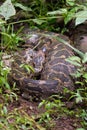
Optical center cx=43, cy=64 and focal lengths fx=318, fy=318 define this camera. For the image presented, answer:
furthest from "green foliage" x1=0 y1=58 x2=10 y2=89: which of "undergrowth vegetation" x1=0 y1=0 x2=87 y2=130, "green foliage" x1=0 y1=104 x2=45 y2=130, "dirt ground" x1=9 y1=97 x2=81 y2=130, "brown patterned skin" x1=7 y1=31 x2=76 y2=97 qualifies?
"brown patterned skin" x1=7 y1=31 x2=76 y2=97

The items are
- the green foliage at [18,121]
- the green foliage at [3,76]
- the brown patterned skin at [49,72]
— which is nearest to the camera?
the green foliage at [18,121]

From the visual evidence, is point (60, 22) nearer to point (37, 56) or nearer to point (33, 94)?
point (37, 56)

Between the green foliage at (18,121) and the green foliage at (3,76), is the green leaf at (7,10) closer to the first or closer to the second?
the green foliage at (18,121)

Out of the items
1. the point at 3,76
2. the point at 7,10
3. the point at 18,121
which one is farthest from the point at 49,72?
the point at 7,10

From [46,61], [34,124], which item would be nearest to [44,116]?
[34,124]

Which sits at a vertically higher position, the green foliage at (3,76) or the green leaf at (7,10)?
the green leaf at (7,10)

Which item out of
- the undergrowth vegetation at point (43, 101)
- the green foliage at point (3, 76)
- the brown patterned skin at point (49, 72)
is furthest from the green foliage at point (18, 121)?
the brown patterned skin at point (49, 72)

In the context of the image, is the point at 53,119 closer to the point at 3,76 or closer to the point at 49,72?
the point at 3,76

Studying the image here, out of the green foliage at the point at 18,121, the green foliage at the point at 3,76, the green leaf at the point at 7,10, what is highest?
the green leaf at the point at 7,10
